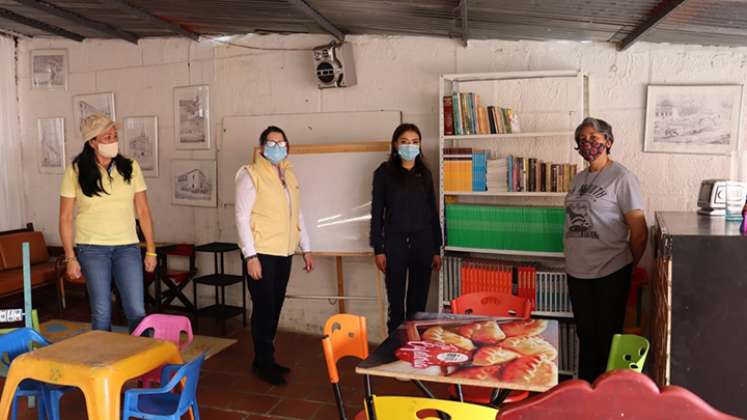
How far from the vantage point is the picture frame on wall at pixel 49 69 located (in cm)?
576

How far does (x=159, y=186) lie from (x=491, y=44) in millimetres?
3306

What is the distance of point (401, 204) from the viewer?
3.78 metres

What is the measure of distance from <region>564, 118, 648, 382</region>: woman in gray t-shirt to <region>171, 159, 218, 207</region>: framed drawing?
3.26m

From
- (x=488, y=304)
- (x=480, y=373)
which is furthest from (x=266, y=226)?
(x=480, y=373)

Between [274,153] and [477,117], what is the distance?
142cm

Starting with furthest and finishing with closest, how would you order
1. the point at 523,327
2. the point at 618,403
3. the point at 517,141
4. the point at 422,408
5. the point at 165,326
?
the point at 517,141, the point at 165,326, the point at 523,327, the point at 422,408, the point at 618,403

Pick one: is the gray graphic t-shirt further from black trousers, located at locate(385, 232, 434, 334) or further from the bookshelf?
black trousers, located at locate(385, 232, 434, 334)

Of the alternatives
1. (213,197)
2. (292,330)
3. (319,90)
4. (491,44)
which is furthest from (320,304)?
(491,44)

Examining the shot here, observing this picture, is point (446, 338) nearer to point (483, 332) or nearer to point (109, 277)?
point (483, 332)

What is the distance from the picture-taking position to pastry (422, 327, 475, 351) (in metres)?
2.19

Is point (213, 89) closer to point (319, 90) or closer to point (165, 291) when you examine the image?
point (319, 90)

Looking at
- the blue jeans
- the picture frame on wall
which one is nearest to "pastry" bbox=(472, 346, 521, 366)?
Result: the blue jeans

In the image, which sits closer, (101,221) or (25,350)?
(25,350)

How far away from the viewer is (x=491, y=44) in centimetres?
428
